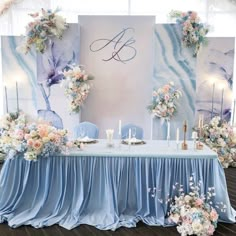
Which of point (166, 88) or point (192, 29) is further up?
point (192, 29)

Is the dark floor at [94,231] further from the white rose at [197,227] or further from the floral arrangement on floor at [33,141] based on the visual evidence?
the floral arrangement on floor at [33,141]

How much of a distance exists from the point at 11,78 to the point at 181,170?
3.89 meters

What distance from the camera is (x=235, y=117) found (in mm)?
6027

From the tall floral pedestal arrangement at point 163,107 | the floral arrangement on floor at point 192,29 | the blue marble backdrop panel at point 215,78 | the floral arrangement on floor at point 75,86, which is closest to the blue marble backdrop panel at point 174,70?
the tall floral pedestal arrangement at point 163,107

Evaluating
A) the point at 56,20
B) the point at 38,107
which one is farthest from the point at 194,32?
the point at 38,107

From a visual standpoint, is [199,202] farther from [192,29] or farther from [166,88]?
[192,29]

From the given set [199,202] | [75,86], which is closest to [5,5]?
[75,86]

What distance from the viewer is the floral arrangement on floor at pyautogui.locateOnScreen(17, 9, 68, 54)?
4.95 m

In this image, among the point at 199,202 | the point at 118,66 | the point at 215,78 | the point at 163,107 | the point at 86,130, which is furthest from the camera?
the point at 118,66

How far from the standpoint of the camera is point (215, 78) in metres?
5.25

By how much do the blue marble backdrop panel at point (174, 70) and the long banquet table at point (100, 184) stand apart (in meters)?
2.08

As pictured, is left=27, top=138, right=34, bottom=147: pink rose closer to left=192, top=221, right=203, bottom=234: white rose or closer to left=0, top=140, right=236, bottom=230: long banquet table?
left=0, top=140, right=236, bottom=230: long banquet table

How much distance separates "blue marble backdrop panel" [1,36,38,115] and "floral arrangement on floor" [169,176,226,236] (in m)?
3.51

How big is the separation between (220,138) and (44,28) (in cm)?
382
